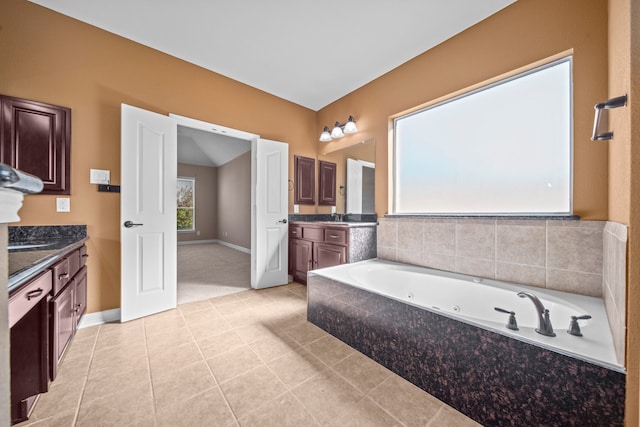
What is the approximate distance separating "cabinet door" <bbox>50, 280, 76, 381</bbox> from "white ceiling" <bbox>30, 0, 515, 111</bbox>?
7.25 ft

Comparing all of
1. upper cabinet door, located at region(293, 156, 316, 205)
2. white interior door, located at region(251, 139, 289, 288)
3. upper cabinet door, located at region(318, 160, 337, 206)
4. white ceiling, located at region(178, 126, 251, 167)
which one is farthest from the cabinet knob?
white ceiling, located at region(178, 126, 251, 167)

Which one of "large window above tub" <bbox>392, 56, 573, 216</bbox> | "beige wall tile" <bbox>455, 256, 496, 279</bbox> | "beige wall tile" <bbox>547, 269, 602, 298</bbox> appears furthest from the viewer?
"beige wall tile" <bbox>455, 256, 496, 279</bbox>

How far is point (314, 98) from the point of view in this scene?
11.5 ft

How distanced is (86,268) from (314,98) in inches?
126

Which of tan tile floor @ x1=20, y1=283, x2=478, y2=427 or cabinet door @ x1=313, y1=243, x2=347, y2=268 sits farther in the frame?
cabinet door @ x1=313, y1=243, x2=347, y2=268

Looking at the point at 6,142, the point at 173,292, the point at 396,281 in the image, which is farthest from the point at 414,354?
the point at 6,142

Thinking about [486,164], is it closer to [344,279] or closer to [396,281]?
[396,281]

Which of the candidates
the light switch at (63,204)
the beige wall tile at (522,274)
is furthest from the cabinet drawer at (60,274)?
the beige wall tile at (522,274)

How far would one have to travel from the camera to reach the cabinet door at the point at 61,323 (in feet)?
3.93

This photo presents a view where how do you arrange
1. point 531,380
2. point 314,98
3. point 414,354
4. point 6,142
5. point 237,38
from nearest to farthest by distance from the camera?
point 531,380 < point 414,354 < point 6,142 < point 237,38 < point 314,98

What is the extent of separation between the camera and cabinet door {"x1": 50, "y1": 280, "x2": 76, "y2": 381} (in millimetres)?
1199

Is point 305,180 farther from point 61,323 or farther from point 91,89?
point 61,323

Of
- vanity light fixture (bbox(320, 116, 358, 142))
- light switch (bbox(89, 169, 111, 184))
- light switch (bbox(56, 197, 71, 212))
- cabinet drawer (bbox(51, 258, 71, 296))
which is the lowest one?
cabinet drawer (bbox(51, 258, 71, 296))

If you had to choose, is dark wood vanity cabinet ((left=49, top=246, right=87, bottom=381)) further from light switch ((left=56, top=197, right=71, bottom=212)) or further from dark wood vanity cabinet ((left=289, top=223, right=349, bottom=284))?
dark wood vanity cabinet ((left=289, top=223, right=349, bottom=284))
